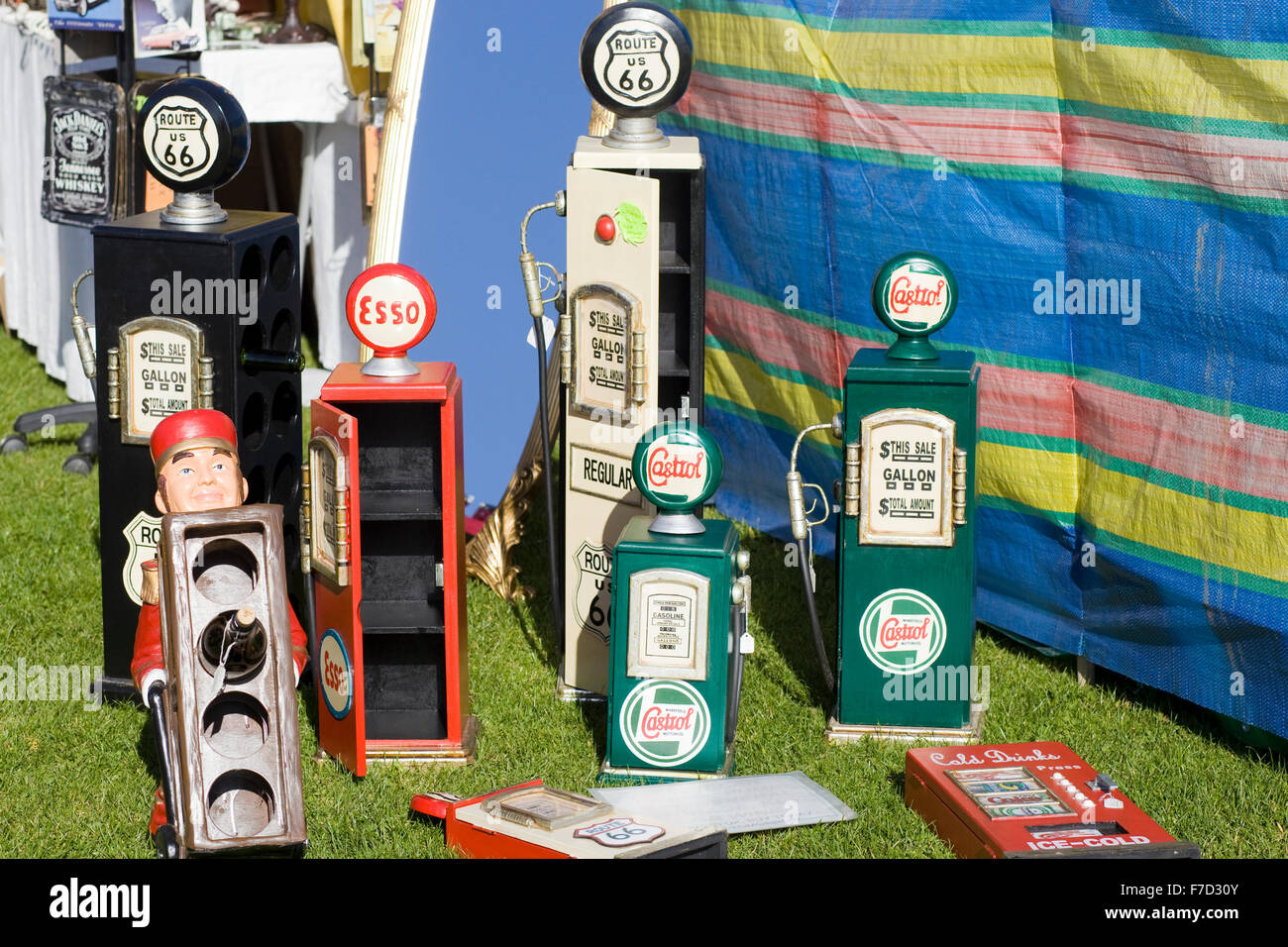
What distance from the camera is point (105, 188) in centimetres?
700

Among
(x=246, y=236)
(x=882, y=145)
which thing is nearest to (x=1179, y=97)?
(x=882, y=145)

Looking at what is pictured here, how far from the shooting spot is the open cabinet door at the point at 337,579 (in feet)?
14.3

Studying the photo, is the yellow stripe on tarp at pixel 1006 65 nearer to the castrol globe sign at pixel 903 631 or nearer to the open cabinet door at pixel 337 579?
the castrol globe sign at pixel 903 631

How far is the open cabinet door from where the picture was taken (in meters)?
4.36

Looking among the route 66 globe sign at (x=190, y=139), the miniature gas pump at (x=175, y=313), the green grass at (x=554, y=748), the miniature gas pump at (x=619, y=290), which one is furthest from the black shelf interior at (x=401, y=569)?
the route 66 globe sign at (x=190, y=139)

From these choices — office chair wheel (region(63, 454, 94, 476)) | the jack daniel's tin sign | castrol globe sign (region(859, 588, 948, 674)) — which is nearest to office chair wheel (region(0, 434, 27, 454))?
office chair wheel (region(63, 454, 94, 476))

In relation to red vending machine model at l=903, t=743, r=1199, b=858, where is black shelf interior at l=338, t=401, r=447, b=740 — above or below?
above

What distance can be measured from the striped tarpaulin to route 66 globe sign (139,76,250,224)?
2149 mm

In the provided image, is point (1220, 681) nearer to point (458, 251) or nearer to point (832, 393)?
point (832, 393)

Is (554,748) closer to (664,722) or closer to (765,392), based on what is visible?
(664,722)

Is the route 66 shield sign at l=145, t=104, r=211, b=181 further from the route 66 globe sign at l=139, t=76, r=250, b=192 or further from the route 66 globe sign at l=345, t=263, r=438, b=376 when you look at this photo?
the route 66 globe sign at l=345, t=263, r=438, b=376

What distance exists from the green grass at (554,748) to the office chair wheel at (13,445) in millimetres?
1392

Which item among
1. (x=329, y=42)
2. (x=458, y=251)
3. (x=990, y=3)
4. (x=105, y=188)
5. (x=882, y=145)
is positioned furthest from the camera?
(x=329, y=42)

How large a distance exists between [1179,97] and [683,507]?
1.82 metres
